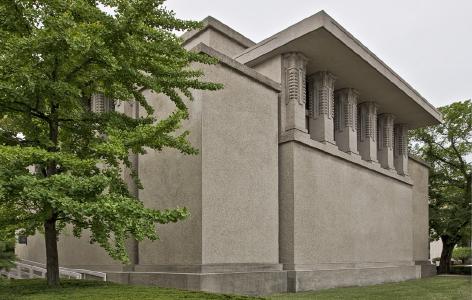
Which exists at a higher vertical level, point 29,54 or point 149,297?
point 29,54

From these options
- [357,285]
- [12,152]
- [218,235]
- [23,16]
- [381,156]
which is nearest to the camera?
[12,152]

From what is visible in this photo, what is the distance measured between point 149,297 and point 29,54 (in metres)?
5.81

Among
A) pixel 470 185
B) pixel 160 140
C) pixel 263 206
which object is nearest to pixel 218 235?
pixel 263 206

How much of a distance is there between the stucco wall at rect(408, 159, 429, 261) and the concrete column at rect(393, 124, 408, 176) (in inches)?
75.8

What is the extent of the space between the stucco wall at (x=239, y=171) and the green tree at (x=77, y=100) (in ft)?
13.4

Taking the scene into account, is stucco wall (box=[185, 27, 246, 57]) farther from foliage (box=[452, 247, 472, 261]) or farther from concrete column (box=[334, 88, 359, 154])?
foliage (box=[452, 247, 472, 261])

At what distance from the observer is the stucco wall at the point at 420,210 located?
33969mm

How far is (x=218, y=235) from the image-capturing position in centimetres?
1681

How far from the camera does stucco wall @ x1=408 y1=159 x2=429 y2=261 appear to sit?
34.0m

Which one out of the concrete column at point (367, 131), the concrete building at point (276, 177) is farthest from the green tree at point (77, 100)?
the concrete column at point (367, 131)

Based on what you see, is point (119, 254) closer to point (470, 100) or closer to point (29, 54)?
point (29, 54)

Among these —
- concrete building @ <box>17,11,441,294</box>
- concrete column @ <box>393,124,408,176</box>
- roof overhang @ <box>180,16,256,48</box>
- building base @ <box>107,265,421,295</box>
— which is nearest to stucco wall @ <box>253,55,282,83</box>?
concrete building @ <box>17,11,441,294</box>

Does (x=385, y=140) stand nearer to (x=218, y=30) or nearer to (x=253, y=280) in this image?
(x=218, y=30)

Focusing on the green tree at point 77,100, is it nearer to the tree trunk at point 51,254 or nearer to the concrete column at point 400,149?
the tree trunk at point 51,254
